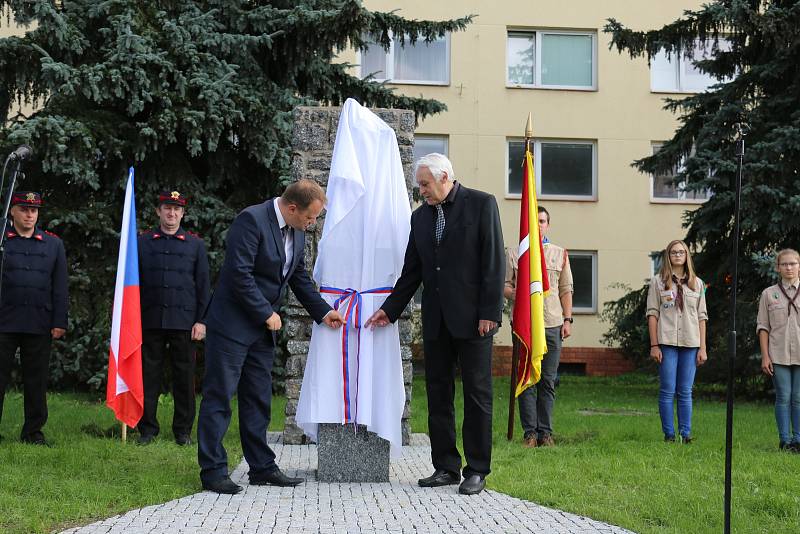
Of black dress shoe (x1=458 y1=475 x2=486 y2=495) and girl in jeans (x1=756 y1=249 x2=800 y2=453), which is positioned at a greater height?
girl in jeans (x1=756 y1=249 x2=800 y2=453)

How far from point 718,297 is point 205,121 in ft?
25.0

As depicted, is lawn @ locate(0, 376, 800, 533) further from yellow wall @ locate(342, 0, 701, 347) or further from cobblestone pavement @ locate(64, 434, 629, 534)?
yellow wall @ locate(342, 0, 701, 347)

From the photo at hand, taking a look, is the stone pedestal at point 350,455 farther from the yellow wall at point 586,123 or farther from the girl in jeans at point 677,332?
the yellow wall at point 586,123

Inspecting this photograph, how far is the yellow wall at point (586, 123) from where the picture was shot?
23.0 m

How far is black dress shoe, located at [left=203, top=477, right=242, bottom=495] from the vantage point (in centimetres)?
638

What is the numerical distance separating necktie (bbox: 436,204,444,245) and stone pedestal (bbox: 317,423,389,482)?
1.41 meters

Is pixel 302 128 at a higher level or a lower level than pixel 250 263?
higher

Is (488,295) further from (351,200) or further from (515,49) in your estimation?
(515,49)

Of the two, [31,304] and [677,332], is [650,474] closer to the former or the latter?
[677,332]

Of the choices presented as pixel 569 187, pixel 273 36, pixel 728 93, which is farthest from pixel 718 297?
pixel 569 187

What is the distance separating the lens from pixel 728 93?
15.0 meters

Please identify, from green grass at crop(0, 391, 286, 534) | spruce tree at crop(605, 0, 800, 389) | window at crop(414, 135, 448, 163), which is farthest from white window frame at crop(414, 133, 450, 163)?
green grass at crop(0, 391, 286, 534)

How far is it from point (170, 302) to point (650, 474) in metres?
4.38

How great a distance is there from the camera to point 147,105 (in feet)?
43.5
